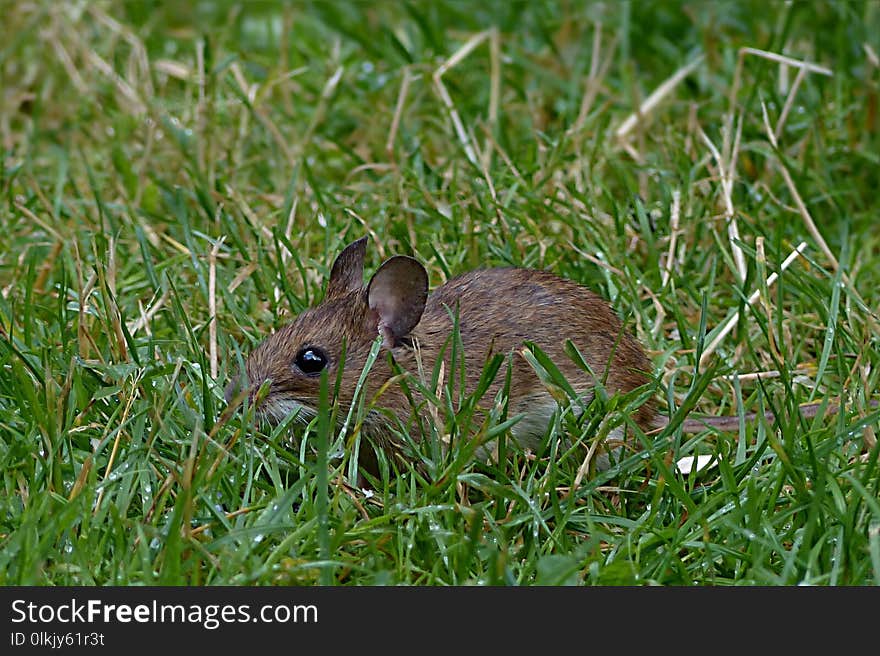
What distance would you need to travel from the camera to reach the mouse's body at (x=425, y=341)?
3.74 m

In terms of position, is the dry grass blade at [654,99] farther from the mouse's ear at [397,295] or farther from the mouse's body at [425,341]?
the mouse's ear at [397,295]

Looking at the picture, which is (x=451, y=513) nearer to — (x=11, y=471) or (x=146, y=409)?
(x=146, y=409)

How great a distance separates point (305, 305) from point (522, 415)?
3.83ft

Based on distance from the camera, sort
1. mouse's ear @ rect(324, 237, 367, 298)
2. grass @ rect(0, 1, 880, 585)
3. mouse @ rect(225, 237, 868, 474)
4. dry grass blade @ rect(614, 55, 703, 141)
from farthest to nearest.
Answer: dry grass blade @ rect(614, 55, 703, 141) → mouse's ear @ rect(324, 237, 367, 298) → mouse @ rect(225, 237, 868, 474) → grass @ rect(0, 1, 880, 585)

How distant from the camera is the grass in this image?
313 centimetres

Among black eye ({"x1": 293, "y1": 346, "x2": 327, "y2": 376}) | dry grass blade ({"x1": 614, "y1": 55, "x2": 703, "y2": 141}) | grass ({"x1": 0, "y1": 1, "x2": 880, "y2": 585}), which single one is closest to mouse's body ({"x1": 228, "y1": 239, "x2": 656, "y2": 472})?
black eye ({"x1": 293, "y1": 346, "x2": 327, "y2": 376})

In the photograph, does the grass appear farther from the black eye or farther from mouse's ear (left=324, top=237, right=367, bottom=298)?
mouse's ear (left=324, top=237, right=367, bottom=298)

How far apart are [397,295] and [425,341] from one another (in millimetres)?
199

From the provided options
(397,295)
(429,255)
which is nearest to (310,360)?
(397,295)

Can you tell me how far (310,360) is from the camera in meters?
3.83

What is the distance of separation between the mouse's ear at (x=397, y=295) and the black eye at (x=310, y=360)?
8.0 inches

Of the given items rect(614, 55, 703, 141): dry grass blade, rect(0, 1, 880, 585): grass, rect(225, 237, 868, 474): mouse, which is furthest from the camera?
rect(614, 55, 703, 141): dry grass blade
